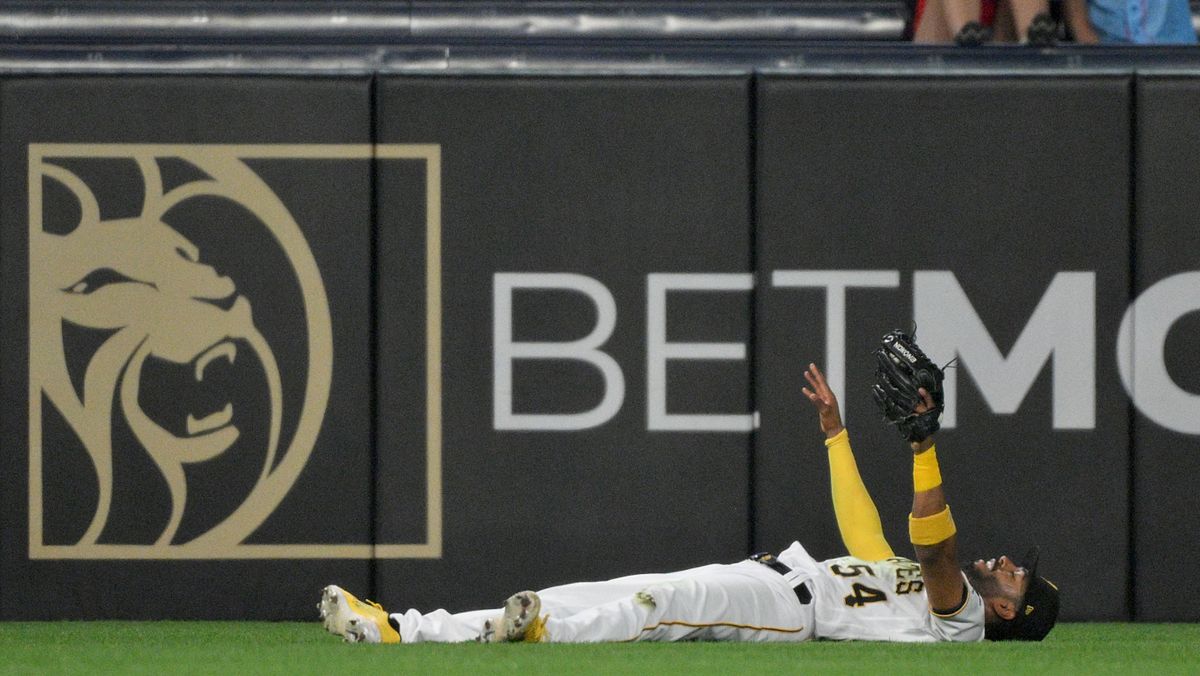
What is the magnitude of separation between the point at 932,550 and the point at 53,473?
360cm

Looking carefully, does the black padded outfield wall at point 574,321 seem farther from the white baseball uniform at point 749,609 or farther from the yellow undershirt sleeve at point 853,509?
the white baseball uniform at point 749,609

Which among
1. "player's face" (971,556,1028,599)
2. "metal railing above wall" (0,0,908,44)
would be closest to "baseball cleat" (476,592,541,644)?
"player's face" (971,556,1028,599)

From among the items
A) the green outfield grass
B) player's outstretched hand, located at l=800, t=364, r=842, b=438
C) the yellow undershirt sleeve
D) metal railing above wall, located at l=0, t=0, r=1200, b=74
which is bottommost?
the green outfield grass

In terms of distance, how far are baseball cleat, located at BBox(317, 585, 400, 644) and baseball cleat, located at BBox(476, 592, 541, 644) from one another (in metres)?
0.36

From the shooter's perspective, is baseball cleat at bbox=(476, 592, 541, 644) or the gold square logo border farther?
the gold square logo border

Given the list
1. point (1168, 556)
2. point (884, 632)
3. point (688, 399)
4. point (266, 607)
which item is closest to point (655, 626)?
point (884, 632)

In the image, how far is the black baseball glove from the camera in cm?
480

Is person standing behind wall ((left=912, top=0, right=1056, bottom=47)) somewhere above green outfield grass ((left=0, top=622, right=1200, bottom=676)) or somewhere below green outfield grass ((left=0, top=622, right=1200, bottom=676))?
above

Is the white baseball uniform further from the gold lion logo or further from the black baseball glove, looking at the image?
the gold lion logo

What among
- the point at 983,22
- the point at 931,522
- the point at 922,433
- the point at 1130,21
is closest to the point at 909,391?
the point at 922,433

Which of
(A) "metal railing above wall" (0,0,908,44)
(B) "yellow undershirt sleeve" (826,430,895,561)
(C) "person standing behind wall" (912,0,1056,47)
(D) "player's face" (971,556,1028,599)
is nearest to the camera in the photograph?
(D) "player's face" (971,556,1028,599)

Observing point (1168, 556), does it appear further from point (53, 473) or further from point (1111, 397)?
point (53, 473)

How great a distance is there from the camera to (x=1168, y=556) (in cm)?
653

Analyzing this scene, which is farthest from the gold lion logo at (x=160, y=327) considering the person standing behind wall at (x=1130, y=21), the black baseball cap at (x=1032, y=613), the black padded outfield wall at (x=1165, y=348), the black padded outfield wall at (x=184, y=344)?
the person standing behind wall at (x=1130, y=21)
